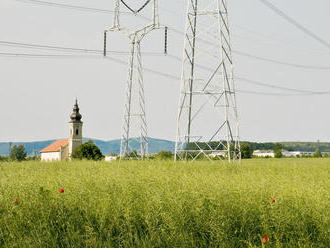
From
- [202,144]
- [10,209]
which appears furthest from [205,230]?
[202,144]

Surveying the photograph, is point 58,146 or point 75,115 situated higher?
point 75,115

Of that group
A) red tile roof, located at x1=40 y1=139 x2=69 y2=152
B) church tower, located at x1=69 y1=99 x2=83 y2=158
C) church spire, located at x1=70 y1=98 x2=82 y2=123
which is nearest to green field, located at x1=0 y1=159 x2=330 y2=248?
church tower, located at x1=69 y1=99 x2=83 y2=158

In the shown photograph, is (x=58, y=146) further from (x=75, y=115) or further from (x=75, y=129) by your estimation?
(x=75, y=129)

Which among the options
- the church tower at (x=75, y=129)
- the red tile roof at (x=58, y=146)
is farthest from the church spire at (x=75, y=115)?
the red tile roof at (x=58, y=146)

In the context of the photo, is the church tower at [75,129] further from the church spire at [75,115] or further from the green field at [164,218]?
the green field at [164,218]

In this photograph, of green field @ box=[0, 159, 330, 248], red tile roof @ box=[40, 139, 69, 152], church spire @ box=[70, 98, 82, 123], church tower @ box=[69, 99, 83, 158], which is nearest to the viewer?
green field @ box=[0, 159, 330, 248]

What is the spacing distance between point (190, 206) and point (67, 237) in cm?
180

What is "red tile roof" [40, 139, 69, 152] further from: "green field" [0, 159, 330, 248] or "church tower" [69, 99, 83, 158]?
"green field" [0, 159, 330, 248]

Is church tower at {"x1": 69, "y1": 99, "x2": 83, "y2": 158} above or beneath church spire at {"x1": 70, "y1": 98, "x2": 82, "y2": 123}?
beneath

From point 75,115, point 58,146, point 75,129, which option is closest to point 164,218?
point 75,129

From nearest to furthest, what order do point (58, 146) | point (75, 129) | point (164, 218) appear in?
point (164, 218) < point (75, 129) < point (58, 146)

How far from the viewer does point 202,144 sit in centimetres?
1905

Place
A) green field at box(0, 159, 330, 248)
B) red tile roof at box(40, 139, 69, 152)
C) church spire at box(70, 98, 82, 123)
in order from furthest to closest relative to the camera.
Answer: red tile roof at box(40, 139, 69, 152) < church spire at box(70, 98, 82, 123) < green field at box(0, 159, 330, 248)

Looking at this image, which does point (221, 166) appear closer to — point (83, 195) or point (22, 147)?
point (83, 195)
